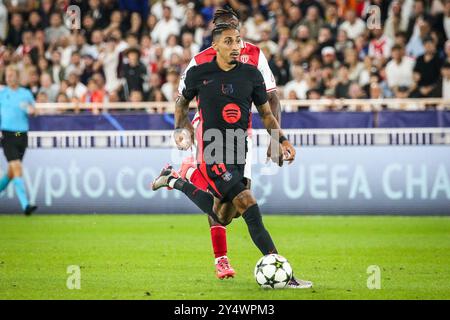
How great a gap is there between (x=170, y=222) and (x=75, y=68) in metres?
5.69

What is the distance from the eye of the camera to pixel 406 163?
1798 cm

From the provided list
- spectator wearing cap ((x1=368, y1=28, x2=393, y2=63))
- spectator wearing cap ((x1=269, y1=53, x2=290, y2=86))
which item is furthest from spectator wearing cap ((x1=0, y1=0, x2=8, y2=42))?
spectator wearing cap ((x1=368, y1=28, x2=393, y2=63))

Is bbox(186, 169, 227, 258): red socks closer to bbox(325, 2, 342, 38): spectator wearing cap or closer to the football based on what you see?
the football

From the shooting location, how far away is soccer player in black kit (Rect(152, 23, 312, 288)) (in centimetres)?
1017

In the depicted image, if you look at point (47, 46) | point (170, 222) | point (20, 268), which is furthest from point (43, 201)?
point (20, 268)

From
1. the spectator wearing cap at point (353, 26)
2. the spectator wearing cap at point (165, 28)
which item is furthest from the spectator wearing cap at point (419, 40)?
the spectator wearing cap at point (165, 28)

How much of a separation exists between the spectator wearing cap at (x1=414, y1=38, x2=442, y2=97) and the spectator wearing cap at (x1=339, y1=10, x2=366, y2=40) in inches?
68.6

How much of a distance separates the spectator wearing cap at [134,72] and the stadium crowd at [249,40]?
0.02m

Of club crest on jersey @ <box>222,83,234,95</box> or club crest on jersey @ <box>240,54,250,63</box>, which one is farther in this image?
club crest on jersey @ <box>240,54,250,63</box>

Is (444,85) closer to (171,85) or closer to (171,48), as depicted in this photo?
(171,85)

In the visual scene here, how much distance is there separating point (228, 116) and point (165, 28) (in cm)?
1222

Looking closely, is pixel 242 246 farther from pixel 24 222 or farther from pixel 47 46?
pixel 47 46

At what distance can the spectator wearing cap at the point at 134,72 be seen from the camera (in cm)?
2089
